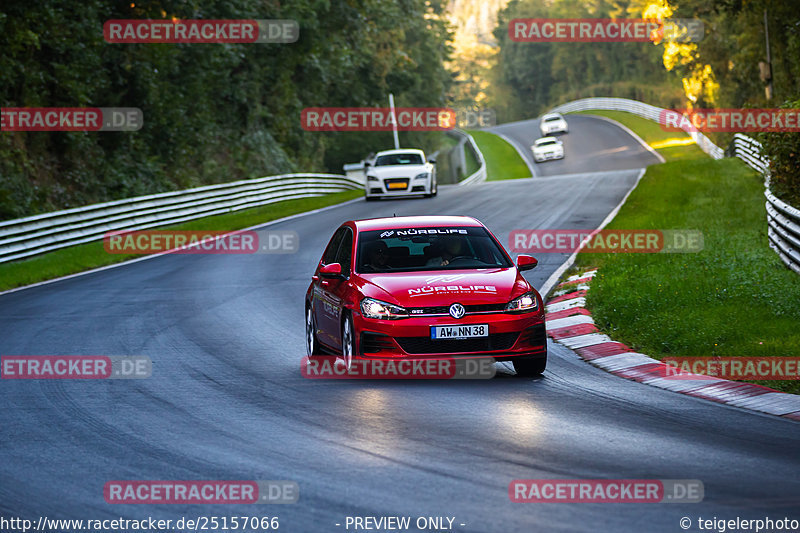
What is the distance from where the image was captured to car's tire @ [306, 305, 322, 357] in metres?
12.0

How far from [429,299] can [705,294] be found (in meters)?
5.13

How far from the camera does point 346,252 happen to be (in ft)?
38.5

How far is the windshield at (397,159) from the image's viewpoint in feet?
119

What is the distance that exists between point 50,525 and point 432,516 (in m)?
2.07

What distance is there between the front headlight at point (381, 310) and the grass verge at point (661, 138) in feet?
160

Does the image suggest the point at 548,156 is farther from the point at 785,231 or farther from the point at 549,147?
the point at 785,231

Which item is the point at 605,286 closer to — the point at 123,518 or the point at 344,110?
the point at 123,518

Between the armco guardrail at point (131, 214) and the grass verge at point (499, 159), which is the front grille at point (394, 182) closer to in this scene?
the armco guardrail at point (131, 214)

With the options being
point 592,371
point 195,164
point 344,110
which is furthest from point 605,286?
point 344,110

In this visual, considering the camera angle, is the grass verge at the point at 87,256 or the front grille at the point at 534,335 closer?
the front grille at the point at 534,335

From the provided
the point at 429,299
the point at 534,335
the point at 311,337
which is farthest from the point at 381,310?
the point at 311,337

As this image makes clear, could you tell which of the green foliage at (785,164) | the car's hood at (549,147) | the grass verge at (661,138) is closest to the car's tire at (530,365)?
the green foliage at (785,164)

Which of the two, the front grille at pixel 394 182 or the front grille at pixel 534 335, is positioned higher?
the front grille at pixel 394 182

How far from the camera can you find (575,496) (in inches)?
244
